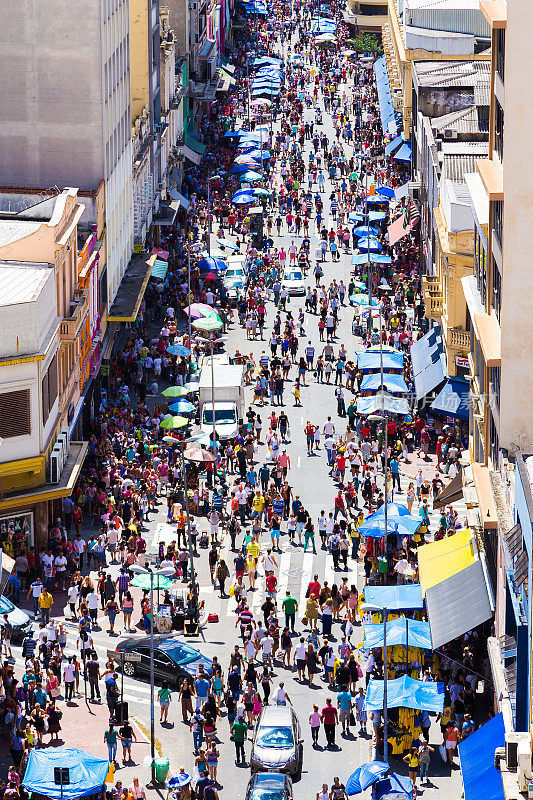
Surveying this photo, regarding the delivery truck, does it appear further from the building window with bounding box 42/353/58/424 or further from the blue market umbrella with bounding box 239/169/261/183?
the blue market umbrella with bounding box 239/169/261/183

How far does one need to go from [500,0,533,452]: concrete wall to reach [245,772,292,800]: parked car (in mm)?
10726

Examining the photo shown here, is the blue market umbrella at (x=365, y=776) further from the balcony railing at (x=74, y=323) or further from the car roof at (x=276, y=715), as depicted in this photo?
the balcony railing at (x=74, y=323)

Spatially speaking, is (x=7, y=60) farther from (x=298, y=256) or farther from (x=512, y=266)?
(x=512, y=266)

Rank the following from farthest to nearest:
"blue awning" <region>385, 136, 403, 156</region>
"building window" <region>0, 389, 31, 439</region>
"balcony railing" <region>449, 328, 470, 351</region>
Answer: "blue awning" <region>385, 136, 403, 156</region>, "balcony railing" <region>449, 328, 470, 351</region>, "building window" <region>0, 389, 31, 439</region>

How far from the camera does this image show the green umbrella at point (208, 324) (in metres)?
82.3

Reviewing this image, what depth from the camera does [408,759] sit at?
45500mm

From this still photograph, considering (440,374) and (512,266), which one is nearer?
(512,266)

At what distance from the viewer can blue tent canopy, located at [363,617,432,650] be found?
49.5 metres

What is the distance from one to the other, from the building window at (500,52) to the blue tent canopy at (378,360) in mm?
28553

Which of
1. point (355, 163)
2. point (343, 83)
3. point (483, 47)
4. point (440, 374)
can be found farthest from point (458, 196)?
point (343, 83)

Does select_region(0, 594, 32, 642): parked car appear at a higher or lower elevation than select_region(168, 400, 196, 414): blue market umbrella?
higher

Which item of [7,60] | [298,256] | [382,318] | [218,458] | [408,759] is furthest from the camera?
[298,256]

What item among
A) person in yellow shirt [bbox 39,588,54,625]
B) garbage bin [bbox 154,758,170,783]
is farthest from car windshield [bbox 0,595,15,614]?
garbage bin [bbox 154,758,170,783]

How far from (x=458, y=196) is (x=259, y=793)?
33.0 metres
